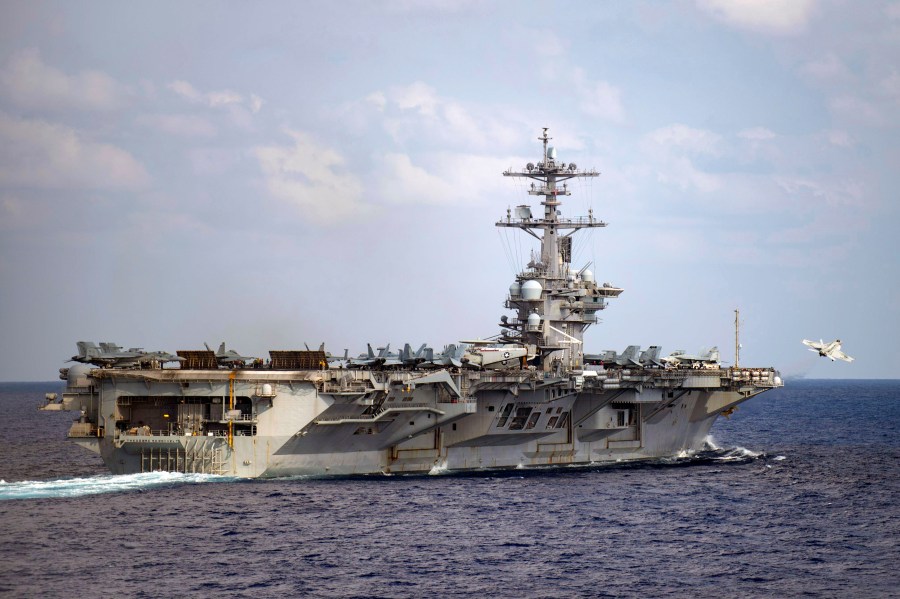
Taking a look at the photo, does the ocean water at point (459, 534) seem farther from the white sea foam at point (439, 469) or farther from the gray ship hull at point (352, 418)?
the gray ship hull at point (352, 418)

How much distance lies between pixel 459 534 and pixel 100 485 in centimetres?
1112

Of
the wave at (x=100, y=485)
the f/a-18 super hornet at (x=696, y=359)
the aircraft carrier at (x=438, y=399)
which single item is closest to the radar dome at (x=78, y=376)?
the aircraft carrier at (x=438, y=399)

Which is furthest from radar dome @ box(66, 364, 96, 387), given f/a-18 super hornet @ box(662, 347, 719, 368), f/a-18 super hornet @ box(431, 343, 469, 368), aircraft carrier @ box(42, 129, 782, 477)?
f/a-18 super hornet @ box(662, 347, 719, 368)

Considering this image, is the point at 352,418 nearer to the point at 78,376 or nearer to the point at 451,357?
the point at 451,357

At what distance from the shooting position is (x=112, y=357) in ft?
113

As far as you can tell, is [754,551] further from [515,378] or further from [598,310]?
[598,310]

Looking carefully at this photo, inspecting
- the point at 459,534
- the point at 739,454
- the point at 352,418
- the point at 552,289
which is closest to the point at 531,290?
the point at 552,289

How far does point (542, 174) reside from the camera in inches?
1673

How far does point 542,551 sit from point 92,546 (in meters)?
10.3

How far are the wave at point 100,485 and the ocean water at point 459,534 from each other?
7 cm

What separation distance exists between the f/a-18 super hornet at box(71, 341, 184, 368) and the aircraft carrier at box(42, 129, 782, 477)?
6 centimetres

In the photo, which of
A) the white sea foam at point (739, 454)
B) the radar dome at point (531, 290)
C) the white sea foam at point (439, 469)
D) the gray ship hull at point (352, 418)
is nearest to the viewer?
the gray ship hull at point (352, 418)

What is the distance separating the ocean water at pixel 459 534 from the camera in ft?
73.3

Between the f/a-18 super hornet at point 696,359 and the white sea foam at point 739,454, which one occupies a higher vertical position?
the f/a-18 super hornet at point 696,359
